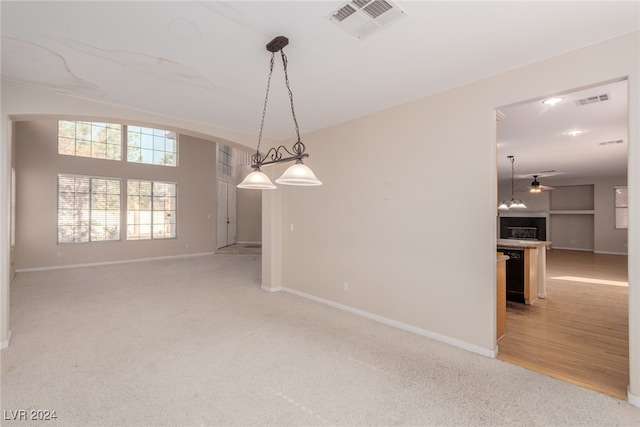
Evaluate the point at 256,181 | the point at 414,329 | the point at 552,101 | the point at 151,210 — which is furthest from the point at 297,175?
the point at 151,210

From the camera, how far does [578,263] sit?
8.14 meters

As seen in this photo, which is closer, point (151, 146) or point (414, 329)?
point (414, 329)

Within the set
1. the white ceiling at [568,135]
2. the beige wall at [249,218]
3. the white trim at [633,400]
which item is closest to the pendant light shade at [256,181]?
the white ceiling at [568,135]

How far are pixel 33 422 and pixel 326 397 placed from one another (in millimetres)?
1903

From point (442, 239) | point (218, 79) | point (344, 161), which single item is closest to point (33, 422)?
point (218, 79)

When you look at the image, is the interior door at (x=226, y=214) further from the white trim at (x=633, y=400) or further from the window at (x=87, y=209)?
the white trim at (x=633, y=400)

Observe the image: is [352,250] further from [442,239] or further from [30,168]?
[30,168]

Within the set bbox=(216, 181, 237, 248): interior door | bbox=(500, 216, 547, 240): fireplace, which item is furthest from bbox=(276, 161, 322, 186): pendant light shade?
bbox=(500, 216, 547, 240): fireplace

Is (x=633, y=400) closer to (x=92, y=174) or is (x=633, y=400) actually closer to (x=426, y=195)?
(x=426, y=195)

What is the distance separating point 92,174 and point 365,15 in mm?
8286

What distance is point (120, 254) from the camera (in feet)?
26.5

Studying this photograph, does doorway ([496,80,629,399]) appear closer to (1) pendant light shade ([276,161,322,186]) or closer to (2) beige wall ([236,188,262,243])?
(1) pendant light shade ([276,161,322,186])

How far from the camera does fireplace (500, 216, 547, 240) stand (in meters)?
11.6

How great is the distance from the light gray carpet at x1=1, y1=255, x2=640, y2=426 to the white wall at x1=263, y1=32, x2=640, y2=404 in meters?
0.38
